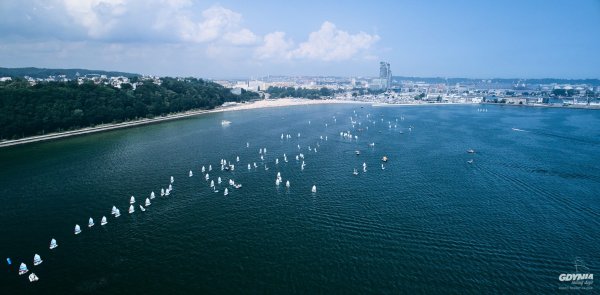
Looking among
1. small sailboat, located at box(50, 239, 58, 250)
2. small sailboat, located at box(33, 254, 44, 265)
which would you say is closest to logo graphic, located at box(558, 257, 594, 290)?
small sailboat, located at box(33, 254, 44, 265)

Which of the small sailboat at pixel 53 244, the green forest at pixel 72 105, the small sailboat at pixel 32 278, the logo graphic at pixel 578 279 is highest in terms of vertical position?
the green forest at pixel 72 105

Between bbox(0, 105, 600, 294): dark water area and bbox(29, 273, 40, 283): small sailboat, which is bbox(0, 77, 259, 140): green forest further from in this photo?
bbox(29, 273, 40, 283): small sailboat

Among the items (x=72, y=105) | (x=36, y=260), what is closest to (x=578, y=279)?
(x=36, y=260)

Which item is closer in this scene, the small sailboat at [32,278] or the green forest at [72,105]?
the small sailboat at [32,278]

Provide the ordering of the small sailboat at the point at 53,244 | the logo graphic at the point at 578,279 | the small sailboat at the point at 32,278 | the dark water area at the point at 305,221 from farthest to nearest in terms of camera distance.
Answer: the small sailboat at the point at 53,244 < the dark water area at the point at 305,221 < the small sailboat at the point at 32,278 < the logo graphic at the point at 578,279

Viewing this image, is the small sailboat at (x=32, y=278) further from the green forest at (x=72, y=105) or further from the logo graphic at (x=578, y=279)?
the green forest at (x=72, y=105)

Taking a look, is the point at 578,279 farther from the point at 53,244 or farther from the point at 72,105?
the point at 72,105

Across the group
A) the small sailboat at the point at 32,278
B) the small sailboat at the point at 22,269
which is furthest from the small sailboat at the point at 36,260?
the small sailboat at the point at 32,278
